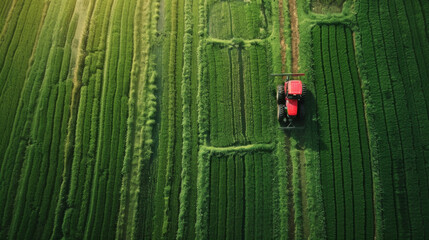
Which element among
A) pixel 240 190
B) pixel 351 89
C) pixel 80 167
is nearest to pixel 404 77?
pixel 351 89

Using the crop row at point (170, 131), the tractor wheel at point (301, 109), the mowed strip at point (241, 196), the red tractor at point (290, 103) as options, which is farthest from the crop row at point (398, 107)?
the crop row at point (170, 131)

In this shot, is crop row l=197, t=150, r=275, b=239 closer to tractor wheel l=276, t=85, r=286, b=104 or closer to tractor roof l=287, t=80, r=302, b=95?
tractor wheel l=276, t=85, r=286, b=104

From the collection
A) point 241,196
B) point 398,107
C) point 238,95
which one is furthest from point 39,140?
point 398,107

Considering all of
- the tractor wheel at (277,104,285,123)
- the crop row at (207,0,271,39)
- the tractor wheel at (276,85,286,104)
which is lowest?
the tractor wheel at (277,104,285,123)

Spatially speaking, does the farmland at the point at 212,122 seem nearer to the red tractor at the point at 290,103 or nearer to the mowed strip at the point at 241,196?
the mowed strip at the point at 241,196

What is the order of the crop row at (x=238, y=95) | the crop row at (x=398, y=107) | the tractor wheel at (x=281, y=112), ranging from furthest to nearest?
the crop row at (x=238, y=95)
the tractor wheel at (x=281, y=112)
the crop row at (x=398, y=107)

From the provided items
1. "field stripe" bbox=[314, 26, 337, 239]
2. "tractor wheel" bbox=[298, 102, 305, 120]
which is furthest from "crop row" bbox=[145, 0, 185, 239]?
"field stripe" bbox=[314, 26, 337, 239]

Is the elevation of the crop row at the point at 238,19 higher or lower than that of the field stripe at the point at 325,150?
higher

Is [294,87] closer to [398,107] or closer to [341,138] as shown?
[341,138]
